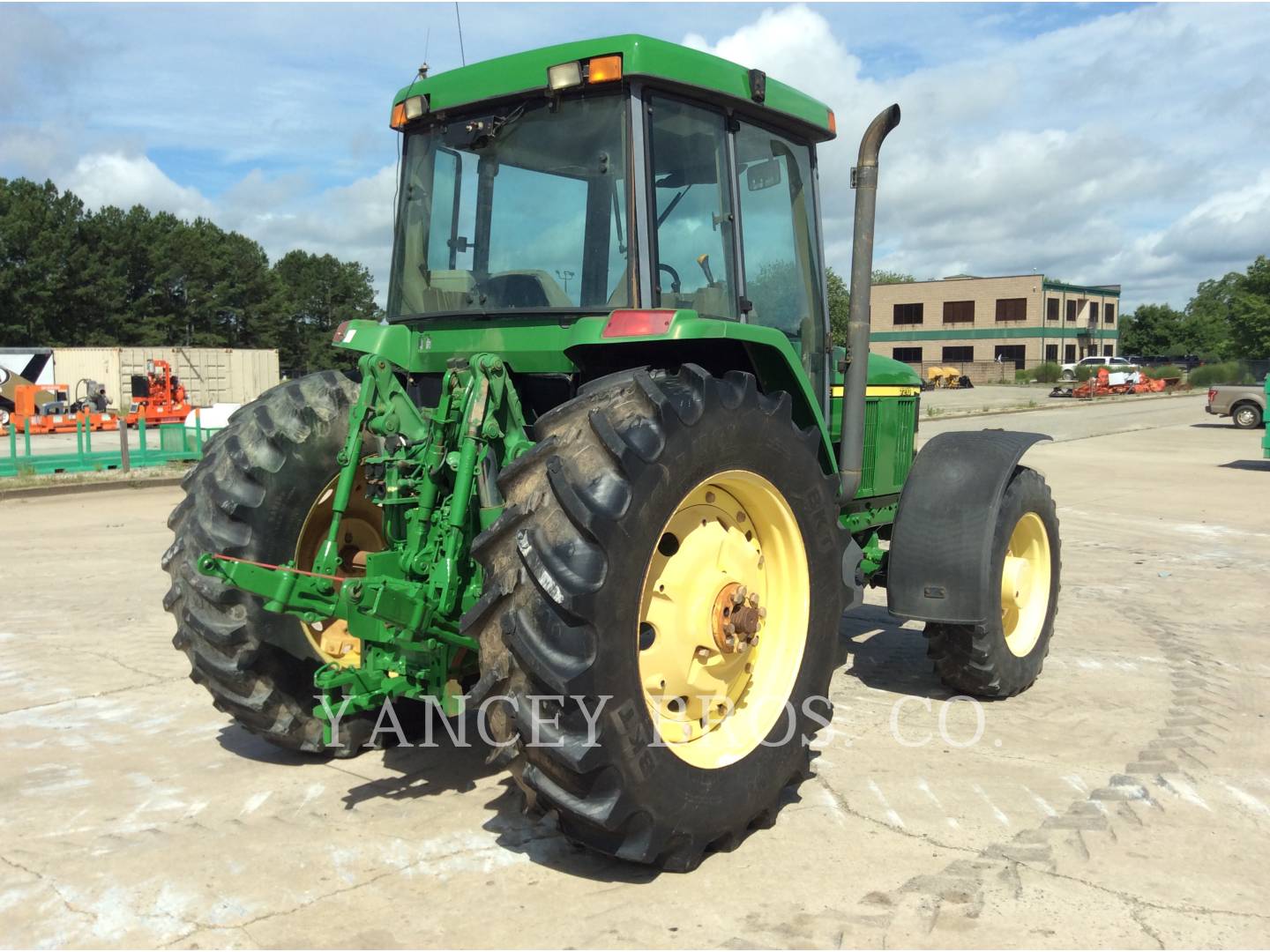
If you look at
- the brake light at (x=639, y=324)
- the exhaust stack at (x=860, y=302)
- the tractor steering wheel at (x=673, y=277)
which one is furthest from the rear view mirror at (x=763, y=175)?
the brake light at (x=639, y=324)

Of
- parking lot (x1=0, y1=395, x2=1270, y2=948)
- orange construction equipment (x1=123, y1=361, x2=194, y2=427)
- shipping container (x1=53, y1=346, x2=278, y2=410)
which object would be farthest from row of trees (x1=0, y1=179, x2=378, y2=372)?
parking lot (x1=0, y1=395, x2=1270, y2=948)

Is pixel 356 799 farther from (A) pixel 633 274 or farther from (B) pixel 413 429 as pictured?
(A) pixel 633 274

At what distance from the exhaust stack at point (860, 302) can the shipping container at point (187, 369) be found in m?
36.1

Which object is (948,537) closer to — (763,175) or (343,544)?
(763,175)

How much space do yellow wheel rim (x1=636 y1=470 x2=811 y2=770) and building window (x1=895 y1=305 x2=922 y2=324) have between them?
3009 inches

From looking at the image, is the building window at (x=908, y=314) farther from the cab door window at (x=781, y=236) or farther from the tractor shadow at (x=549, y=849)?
the tractor shadow at (x=549, y=849)

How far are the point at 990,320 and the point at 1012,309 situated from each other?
1.64 meters

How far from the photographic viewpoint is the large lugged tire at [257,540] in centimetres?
409

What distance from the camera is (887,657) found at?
630 centimetres

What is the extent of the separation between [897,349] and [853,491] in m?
75.0

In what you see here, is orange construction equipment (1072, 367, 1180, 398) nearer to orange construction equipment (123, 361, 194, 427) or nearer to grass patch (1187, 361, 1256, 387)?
grass patch (1187, 361, 1256, 387)

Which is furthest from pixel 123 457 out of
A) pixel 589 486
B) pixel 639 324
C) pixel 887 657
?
pixel 589 486

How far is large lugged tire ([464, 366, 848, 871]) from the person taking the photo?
3.08 metres

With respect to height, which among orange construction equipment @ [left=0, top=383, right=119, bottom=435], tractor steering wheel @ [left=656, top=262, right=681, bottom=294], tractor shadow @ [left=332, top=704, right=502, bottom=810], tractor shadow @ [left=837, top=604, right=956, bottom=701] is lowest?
tractor shadow @ [left=837, top=604, right=956, bottom=701]
